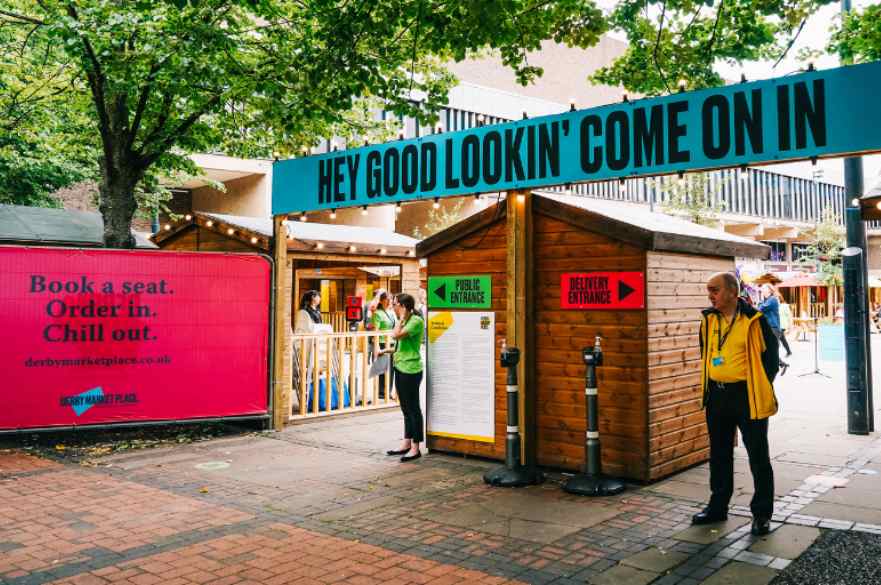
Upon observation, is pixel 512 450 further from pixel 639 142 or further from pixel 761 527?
pixel 639 142

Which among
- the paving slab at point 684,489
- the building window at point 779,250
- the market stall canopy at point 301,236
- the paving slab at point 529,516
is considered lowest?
the paving slab at point 529,516

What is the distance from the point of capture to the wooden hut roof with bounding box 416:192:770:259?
6480 mm

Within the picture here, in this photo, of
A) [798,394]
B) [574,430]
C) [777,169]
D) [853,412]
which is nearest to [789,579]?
[574,430]

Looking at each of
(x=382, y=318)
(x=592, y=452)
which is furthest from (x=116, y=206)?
(x=592, y=452)

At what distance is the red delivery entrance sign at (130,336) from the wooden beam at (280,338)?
0.48ft

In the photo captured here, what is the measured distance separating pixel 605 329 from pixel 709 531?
219 centimetres

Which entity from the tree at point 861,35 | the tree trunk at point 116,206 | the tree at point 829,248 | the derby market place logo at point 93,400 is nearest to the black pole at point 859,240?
the tree at point 861,35

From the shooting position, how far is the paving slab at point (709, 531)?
4891 mm

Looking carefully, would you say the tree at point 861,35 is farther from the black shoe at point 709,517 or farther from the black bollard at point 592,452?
the black shoe at point 709,517

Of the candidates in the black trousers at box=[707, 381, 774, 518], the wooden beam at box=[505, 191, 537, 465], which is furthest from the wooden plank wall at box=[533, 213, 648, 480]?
the black trousers at box=[707, 381, 774, 518]

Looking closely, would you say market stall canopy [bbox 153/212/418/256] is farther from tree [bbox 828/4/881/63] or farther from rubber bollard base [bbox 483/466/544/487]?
tree [bbox 828/4/881/63]

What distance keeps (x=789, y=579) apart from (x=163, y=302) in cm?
Result: 750

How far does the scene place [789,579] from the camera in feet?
13.5

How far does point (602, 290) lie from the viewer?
675cm
